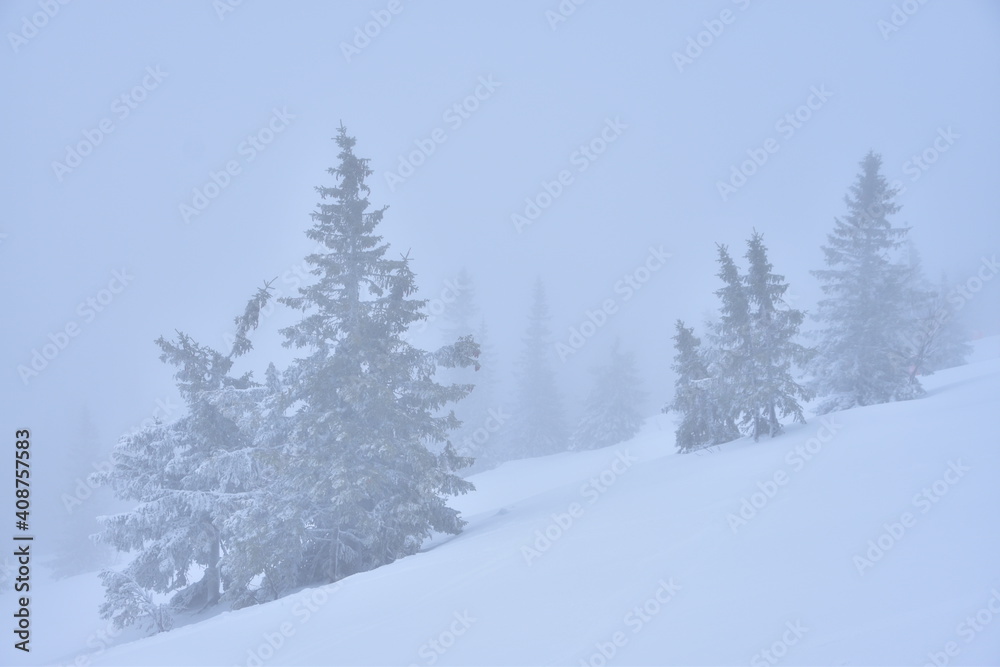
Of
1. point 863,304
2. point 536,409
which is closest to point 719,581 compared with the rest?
point 863,304

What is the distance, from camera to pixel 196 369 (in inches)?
620

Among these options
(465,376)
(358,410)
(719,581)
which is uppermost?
(358,410)

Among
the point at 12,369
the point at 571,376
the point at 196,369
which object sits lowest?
the point at 571,376

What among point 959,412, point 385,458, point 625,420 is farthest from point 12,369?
point 959,412

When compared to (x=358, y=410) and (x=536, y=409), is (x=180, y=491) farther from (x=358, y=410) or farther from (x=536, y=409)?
(x=536, y=409)

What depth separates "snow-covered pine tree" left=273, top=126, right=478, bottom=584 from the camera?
44.3 feet

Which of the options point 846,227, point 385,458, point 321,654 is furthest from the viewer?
point 846,227

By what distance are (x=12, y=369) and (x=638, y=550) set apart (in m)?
212

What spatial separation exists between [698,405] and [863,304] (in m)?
12.0

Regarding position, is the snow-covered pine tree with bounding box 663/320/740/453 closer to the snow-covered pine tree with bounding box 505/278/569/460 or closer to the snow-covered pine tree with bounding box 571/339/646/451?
the snow-covered pine tree with bounding box 571/339/646/451

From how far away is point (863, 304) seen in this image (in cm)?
2455

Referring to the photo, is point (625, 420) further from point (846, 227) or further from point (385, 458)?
point (385, 458)

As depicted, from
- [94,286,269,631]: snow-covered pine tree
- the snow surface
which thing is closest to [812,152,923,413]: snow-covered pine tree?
the snow surface

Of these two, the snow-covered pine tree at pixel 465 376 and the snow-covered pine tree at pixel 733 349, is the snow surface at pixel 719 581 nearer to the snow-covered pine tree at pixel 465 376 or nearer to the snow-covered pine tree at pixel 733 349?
the snow-covered pine tree at pixel 733 349
